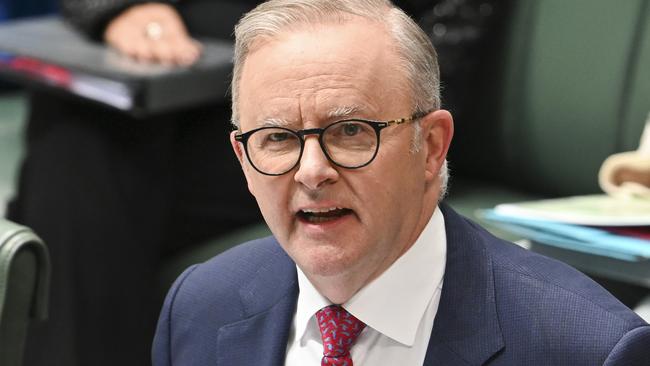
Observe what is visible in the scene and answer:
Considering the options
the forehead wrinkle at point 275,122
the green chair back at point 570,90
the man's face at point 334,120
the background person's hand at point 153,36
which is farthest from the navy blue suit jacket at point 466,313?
the green chair back at point 570,90

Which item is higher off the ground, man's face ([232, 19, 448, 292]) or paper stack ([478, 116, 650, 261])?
man's face ([232, 19, 448, 292])

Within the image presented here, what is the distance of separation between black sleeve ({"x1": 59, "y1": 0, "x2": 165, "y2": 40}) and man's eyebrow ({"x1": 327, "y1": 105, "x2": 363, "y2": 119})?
1152 mm

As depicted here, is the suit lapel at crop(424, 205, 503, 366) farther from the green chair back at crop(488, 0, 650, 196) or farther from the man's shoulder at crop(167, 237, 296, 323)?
the green chair back at crop(488, 0, 650, 196)

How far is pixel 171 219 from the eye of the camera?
2.06 meters

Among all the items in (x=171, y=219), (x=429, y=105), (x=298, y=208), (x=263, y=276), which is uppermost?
(x=429, y=105)

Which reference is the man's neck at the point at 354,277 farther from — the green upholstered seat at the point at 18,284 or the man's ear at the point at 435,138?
the green upholstered seat at the point at 18,284

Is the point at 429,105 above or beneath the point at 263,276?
above

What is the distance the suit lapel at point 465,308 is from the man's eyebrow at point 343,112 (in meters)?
0.19

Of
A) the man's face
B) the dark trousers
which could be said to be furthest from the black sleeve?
the man's face

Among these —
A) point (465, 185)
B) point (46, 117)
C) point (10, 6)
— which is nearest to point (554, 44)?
point (465, 185)

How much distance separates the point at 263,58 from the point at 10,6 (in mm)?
2102

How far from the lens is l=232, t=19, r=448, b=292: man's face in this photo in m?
0.97

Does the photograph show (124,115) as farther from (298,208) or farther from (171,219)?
(298,208)

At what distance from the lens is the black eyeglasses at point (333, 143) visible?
98cm
